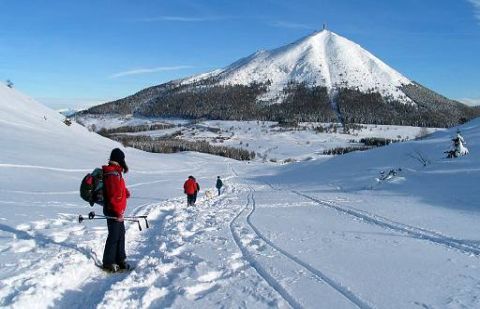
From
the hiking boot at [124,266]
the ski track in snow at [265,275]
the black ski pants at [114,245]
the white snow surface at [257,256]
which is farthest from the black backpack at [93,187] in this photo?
the ski track in snow at [265,275]

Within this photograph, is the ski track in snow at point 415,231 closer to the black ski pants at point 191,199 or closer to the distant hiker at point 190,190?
the distant hiker at point 190,190

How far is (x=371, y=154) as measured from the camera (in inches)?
2042

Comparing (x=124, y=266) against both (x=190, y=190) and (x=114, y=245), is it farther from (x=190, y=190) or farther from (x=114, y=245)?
(x=190, y=190)

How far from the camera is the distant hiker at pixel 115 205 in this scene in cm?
923

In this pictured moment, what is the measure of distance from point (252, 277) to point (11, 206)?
11095 mm

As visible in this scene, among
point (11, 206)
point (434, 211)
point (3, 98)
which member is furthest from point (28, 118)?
point (434, 211)

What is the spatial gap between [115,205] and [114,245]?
29.0 inches

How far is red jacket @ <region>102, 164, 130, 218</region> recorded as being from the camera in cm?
929

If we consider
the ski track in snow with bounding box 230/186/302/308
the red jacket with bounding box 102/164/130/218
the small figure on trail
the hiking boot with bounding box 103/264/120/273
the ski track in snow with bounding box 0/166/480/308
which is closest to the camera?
the ski track in snow with bounding box 230/186/302/308

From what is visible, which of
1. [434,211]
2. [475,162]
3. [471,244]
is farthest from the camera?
[475,162]

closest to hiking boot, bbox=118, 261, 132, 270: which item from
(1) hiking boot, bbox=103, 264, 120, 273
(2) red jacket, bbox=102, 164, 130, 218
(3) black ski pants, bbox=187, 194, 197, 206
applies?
(1) hiking boot, bbox=103, 264, 120, 273

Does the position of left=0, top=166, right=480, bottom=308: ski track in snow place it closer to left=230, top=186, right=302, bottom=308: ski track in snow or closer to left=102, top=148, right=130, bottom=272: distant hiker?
left=230, top=186, right=302, bottom=308: ski track in snow

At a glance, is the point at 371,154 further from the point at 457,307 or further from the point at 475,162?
the point at 457,307

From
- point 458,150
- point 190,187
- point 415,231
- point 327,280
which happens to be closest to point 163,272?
point 327,280
